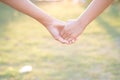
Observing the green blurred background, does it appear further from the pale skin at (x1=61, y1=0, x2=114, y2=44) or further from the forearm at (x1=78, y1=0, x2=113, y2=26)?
the forearm at (x1=78, y1=0, x2=113, y2=26)

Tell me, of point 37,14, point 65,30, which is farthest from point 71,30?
point 37,14

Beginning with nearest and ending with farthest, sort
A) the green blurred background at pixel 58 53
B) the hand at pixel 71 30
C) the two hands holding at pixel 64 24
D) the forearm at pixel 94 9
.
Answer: the forearm at pixel 94 9 → the two hands holding at pixel 64 24 → the hand at pixel 71 30 → the green blurred background at pixel 58 53

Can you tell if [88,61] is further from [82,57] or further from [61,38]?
[61,38]

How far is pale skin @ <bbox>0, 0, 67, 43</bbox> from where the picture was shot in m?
4.00

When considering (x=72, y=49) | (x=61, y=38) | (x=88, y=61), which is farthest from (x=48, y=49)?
(x=61, y=38)

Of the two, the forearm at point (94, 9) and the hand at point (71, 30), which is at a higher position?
the forearm at point (94, 9)

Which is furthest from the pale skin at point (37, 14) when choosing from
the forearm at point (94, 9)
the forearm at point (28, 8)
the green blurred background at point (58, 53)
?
the green blurred background at point (58, 53)

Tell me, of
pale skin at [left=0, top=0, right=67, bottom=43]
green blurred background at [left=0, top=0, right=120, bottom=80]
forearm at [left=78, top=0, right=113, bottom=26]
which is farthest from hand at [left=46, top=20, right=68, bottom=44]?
green blurred background at [left=0, top=0, right=120, bottom=80]

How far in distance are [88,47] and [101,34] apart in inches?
39.3

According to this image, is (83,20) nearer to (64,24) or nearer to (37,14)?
(64,24)

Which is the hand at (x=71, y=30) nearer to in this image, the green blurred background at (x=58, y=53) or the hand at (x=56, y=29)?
the hand at (x=56, y=29)

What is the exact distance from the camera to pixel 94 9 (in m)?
3.99

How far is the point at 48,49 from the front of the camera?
6598 mm

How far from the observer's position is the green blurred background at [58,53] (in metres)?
5.34
